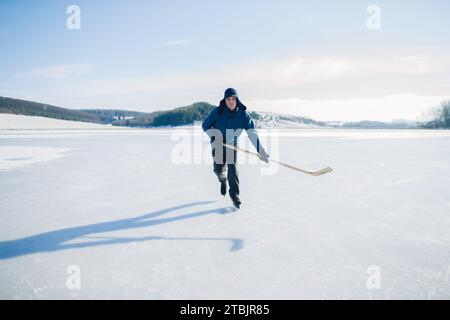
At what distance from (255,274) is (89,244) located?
62.3 inches

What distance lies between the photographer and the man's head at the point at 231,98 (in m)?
3.51

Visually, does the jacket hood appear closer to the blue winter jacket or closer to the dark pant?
the blue winter jacket

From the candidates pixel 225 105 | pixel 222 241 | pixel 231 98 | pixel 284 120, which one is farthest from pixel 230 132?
pixel 284 120

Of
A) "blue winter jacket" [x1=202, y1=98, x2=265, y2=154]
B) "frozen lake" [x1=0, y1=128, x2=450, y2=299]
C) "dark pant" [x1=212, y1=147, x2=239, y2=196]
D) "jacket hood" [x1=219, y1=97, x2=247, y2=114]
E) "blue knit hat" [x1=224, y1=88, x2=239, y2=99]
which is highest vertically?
"blue knit hat" [x1=224, y1=88, x2=239, y2=99]

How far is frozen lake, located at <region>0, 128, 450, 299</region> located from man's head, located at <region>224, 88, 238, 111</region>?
1375mm

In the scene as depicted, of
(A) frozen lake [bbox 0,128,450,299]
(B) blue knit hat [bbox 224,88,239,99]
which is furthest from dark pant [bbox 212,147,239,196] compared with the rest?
(B) blue knit hat [bbox 224,88,239,99]

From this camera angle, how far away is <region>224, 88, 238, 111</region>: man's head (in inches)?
138

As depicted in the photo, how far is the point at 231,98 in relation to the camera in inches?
140

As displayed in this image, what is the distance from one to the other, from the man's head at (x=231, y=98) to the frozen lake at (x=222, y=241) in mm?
1375

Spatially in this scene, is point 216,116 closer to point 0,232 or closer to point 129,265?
point 129,265

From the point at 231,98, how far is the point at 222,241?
1.80m

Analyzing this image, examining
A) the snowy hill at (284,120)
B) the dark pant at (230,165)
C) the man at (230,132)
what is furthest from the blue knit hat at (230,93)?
the snowy hill at (284,120)

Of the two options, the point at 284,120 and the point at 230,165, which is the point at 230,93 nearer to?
the point at 230,165
